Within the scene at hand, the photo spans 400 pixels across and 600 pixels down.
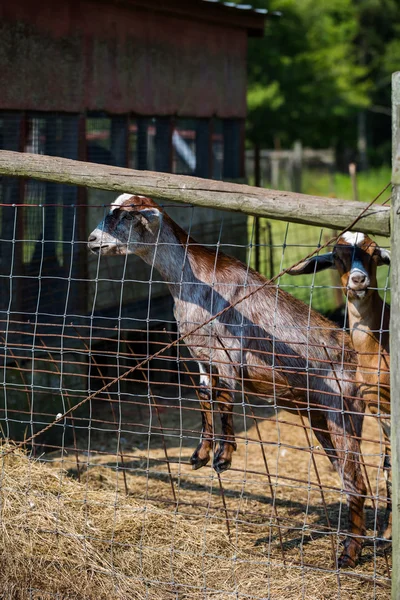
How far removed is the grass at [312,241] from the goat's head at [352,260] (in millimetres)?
138

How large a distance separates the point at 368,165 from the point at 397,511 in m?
34.8

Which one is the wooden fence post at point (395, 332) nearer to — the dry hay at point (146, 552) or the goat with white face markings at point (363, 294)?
the dry hay at point (146, 552)

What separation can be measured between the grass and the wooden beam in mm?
98

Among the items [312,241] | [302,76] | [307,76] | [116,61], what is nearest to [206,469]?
[116,61]

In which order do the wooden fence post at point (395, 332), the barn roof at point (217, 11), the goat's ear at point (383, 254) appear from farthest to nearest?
the barn roof at point (217, 11) → the goat's ear at point (383, 254) → the wooden fence post at point (395, 332)

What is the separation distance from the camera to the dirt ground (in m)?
4.68

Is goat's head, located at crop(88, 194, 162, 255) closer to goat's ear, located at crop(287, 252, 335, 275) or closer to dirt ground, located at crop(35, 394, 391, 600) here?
goat's ear, located at crop(287, 252, 335, 275)

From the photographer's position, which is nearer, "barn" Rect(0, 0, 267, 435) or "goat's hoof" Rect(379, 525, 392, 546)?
"goat's hoof" Rect(379, 525, 392, 546)

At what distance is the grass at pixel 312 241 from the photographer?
869 cm

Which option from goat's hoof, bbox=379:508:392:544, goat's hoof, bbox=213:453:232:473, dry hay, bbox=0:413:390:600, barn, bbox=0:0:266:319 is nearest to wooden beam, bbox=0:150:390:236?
dry hay, bbox=0:413:390:600

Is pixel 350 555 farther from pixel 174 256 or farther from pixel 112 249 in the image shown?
pixel 112 249

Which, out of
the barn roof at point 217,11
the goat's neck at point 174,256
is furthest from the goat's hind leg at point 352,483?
the barn roof at point 217,11

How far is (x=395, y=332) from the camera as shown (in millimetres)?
3611

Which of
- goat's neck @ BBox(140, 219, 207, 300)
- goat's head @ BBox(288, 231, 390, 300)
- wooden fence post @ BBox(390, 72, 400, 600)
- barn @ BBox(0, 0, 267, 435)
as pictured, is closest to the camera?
wooden fence post @ BBox(390, 72, 400, 600)
